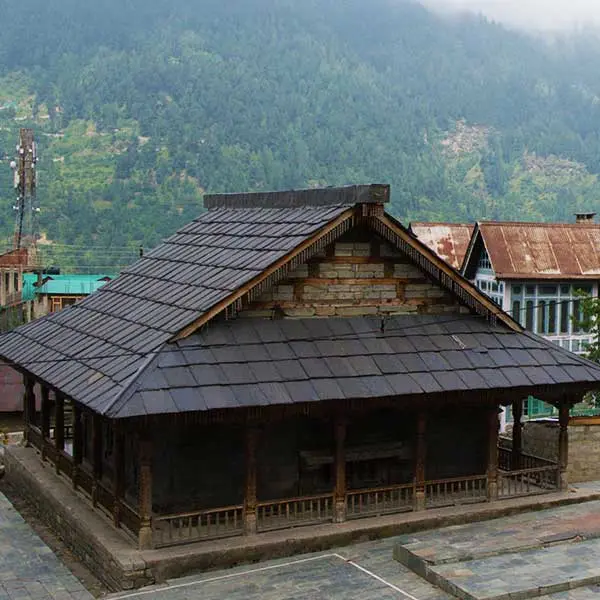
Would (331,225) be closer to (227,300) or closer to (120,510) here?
(227,300)

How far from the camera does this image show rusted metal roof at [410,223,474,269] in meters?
35.5

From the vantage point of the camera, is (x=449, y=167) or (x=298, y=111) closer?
(x=449, y=167)

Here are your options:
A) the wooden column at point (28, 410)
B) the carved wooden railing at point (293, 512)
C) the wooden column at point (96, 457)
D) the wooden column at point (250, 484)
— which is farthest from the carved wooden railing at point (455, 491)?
the wooden column at point (28, 410)

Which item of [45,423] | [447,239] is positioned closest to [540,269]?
[447,239]

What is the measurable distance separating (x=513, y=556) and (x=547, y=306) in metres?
19.1

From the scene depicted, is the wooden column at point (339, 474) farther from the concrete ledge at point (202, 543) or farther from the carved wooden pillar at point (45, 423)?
the carved wooden pillar at point (45, 423)

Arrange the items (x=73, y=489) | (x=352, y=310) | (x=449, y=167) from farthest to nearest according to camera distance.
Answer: (x=449, y=167) → (x=73, y=489) → (x=352, y=310)

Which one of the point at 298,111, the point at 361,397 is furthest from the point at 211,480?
the point at 298,111

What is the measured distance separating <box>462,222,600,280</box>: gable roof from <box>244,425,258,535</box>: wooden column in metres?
17.8

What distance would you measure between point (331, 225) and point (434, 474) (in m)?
4.45

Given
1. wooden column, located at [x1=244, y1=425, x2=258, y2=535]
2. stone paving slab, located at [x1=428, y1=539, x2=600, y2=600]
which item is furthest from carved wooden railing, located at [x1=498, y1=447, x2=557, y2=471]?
wooden column, located at [x1=244, y1=425, x2=258, y2=535]

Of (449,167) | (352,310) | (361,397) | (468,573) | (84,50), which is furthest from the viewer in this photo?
(84,50)

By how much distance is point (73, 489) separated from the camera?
1634 centimetres

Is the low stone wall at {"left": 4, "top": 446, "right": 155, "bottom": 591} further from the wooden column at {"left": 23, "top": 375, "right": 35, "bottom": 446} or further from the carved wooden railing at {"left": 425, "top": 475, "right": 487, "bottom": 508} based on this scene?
the carved wooden railing at {"left": 425, "top": 475, "right": 487, "bottom": 508}
